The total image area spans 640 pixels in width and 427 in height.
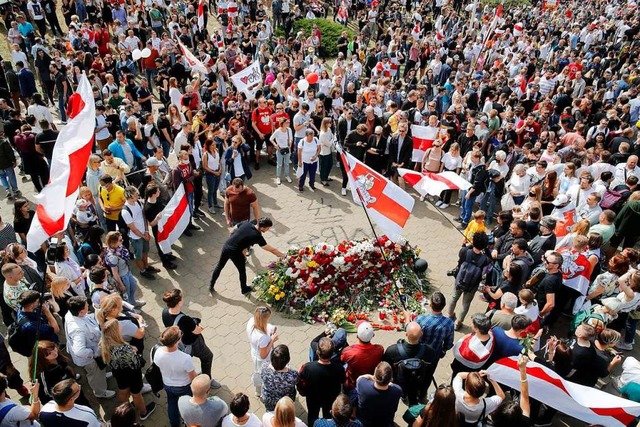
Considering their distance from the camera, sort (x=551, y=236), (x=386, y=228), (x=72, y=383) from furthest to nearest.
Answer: (x=551, y=236) → (x=386, y=228) → (x=72, y=383)

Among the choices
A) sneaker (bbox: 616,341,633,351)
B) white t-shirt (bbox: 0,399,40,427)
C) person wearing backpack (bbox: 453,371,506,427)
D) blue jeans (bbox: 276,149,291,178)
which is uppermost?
person wearing backpack (bbox: 453,371,506,427)

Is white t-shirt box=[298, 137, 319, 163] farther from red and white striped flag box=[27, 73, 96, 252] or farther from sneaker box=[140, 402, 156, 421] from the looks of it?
sneaker box=[140, 402, 156, 421]

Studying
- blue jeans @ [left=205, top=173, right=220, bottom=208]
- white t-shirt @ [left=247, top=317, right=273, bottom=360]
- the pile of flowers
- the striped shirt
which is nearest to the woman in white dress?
white t-shirt @ [left=247, top=317, right=273, bottom=360]

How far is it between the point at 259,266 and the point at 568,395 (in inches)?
227

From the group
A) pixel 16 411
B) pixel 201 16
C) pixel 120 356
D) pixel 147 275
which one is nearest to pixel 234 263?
pixel 147 275

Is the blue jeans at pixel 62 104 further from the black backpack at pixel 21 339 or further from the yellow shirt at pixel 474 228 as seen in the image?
the yellow shirt at pixel 474 228

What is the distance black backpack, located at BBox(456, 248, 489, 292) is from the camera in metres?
7.29

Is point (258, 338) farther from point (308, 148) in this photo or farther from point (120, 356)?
point (308, 148)

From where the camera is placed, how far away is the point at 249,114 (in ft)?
41.4

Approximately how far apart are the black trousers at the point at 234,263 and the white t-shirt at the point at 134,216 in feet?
4.85

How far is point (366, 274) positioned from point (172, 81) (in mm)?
7853

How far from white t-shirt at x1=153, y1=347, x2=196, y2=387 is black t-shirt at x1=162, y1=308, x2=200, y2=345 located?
0.55 meters

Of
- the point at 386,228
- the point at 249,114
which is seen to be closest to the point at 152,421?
the point at 386,228

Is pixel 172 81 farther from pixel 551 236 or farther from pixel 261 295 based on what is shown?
pixel 551 236
